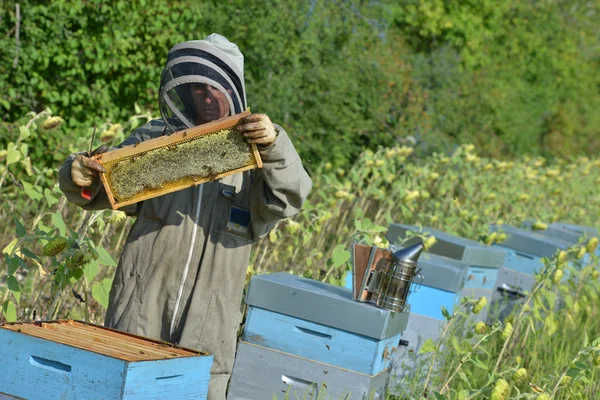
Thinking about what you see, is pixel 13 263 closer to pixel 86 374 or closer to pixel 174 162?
pixel 174 162

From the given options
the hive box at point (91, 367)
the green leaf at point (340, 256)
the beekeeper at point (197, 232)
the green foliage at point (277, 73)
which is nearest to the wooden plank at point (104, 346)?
the hive box at point (91, 367)

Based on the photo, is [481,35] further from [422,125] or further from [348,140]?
[348,140]

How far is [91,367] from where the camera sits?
2.46m

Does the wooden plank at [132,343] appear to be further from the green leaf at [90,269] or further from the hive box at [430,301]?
the hive box at [430,301]

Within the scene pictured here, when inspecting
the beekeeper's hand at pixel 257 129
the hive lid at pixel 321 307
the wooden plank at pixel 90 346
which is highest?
the beekeeper's hand at pixel 257 129

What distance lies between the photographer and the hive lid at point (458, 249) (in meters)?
Result: 5.30

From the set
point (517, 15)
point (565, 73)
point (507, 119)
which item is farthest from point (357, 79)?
point (565, 73)

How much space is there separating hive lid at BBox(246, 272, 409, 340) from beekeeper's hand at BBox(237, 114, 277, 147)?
789mm

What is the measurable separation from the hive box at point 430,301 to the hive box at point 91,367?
7.06 ft

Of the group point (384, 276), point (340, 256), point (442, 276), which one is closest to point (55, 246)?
point (384, 276)

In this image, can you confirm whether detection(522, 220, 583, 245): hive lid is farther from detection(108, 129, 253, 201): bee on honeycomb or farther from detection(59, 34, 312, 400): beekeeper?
Result: detection(108, 129, 253, 201): bee on honeycomb

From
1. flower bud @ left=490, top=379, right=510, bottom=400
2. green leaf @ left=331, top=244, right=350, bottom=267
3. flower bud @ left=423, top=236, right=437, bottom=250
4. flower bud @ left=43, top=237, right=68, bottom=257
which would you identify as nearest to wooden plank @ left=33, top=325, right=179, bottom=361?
flower bud @ left=43, top=237, right=68, bottom=257

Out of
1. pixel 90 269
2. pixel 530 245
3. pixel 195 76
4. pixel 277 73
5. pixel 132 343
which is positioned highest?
pixel 277 73

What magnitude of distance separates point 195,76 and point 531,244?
3828mm
